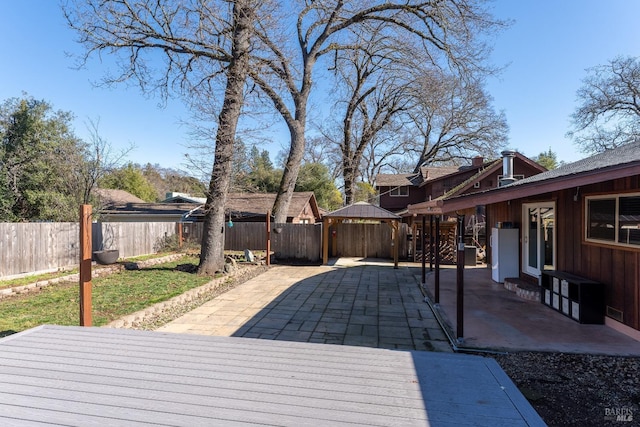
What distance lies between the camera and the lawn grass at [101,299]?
16.4ft

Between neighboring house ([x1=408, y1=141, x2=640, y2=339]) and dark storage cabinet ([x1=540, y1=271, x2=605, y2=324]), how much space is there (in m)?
0.03

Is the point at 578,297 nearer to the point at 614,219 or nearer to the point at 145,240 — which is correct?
the point at 614,219

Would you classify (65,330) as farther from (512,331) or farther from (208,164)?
(208,164)

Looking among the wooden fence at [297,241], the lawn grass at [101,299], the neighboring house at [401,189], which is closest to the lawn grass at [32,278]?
the lawn grass at [101,299]

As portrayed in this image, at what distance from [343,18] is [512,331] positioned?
13843mm

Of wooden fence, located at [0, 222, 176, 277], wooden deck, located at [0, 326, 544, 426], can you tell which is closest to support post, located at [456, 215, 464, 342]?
wooden deck, located at [0, 326, 544, 426]

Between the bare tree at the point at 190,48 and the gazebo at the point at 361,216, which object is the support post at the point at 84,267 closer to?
the bare tree at the point at 190,48

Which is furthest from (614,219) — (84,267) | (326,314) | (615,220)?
(84,267)

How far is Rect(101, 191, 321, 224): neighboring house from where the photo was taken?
57.1ft

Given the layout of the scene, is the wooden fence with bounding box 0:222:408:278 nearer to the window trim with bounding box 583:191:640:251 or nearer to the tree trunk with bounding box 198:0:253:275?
the tree trunk with bounding box 198:0:253:275

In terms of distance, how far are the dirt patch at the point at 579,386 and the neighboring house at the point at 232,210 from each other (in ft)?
46.3

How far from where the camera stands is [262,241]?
15.2 m

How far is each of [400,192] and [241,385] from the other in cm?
Answer: 2512

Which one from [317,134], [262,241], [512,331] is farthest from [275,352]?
[317,134]
